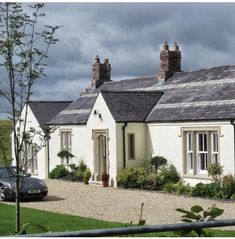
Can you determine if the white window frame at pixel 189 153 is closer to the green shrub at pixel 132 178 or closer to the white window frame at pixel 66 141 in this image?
the green shrub at pixel 132 178

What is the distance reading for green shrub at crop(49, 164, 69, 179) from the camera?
1242 inches

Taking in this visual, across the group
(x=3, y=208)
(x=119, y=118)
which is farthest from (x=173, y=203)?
(x=119, y=118)

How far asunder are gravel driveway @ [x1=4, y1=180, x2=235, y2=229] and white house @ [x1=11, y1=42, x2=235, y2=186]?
2421 mm

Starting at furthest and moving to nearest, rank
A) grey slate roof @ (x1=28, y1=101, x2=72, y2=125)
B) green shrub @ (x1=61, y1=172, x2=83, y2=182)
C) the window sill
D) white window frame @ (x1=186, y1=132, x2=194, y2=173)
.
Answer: grey slate roof @ (x1=28, y1=101, x2=72, y2=125)
green shrub @ (x1=61, y1=172, x2=83, y2=182)
white window frame @ (x1=186, y1=132, x2=194, y2=173)
the window sill

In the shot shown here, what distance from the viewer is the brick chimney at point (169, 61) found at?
31.6 m

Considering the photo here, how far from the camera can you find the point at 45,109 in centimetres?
3744

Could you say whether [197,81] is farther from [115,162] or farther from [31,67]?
[31,67]

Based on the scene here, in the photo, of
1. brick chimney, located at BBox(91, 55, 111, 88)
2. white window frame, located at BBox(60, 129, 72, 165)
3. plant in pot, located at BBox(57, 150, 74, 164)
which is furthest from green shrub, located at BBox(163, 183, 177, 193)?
brick chimney, located at BBox(91, 55, 111, 88)

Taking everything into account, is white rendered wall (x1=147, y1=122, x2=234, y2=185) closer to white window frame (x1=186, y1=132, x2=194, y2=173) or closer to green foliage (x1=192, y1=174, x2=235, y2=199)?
white window frame (x1=186, y1=132, x2=194, y2=173)

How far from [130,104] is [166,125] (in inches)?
101

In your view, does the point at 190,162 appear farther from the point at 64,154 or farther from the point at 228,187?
the point at 64,154

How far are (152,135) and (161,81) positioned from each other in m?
5.57

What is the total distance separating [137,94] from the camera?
28562 mm

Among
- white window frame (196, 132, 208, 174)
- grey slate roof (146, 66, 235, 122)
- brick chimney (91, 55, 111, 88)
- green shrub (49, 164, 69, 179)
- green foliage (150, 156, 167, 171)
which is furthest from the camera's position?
brick chimney (91, 55, 111, 88)
